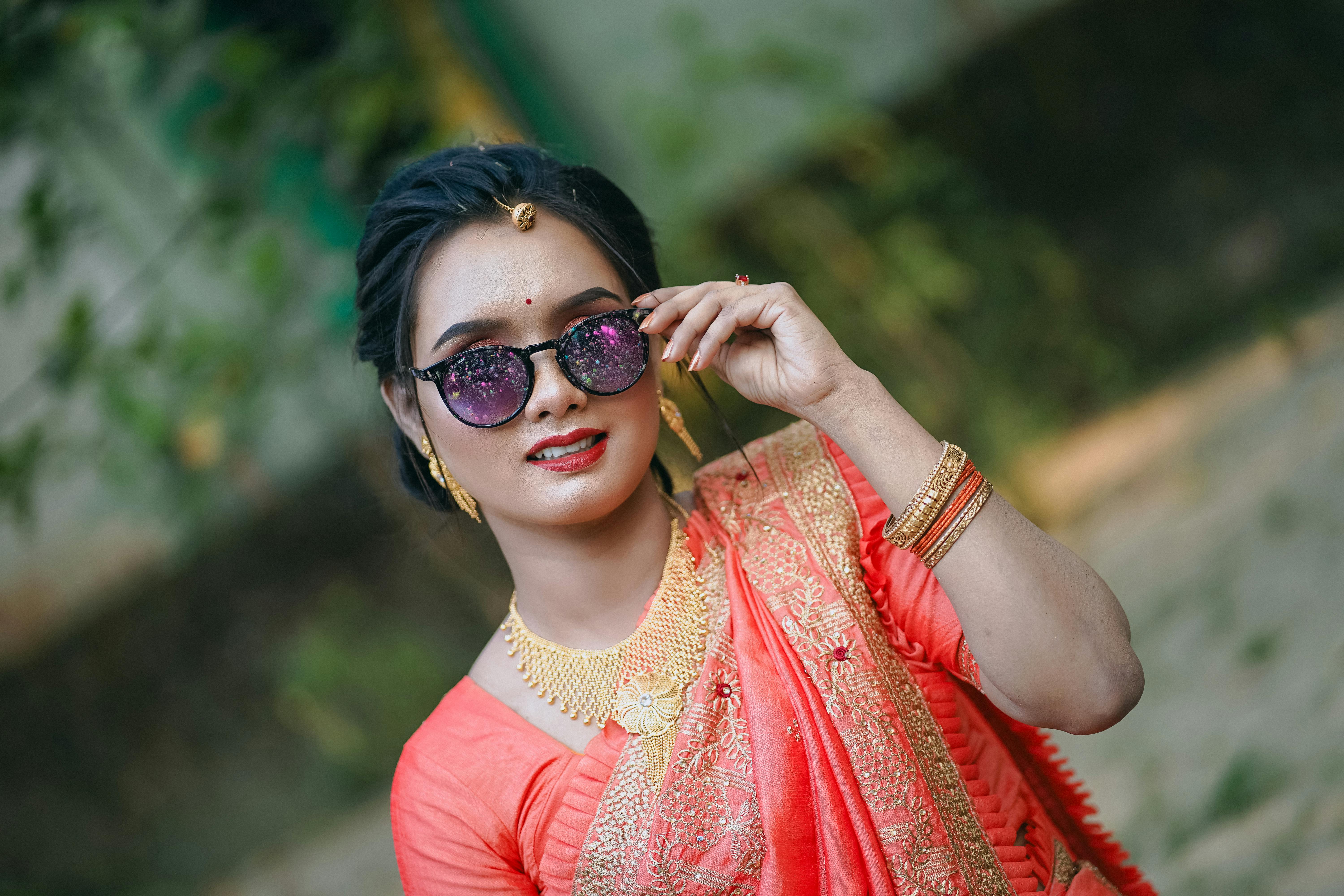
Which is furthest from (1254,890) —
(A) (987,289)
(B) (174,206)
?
Result: (B) (174,206)

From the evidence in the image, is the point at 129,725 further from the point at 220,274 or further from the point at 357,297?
the point at 357,297

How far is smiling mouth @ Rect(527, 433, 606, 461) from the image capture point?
1593 mm

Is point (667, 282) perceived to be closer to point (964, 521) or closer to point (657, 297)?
point (657, 297)

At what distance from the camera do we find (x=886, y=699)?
1567 mm

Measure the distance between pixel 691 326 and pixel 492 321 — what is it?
0.32 m

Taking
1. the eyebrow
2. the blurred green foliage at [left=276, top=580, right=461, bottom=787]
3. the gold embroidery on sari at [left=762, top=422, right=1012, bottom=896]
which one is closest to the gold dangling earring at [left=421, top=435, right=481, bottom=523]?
the eyebrow

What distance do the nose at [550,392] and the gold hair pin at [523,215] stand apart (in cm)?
23

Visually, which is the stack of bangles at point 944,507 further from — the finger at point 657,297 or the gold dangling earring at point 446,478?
the gold dangling earring at point 446,478

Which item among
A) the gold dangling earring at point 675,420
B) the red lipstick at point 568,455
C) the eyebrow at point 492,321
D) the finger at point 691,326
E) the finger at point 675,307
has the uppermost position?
the eyebrow at point 492,321

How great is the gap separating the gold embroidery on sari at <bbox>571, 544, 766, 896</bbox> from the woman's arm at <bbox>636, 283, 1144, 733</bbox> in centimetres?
42

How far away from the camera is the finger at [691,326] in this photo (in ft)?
5.13

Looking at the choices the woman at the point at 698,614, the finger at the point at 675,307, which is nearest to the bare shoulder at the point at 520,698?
the woman at the point at 698,614

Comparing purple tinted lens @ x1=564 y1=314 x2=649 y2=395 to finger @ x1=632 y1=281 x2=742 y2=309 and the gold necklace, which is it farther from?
the gold necklace

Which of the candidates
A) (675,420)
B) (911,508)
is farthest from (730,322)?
(911,508)
